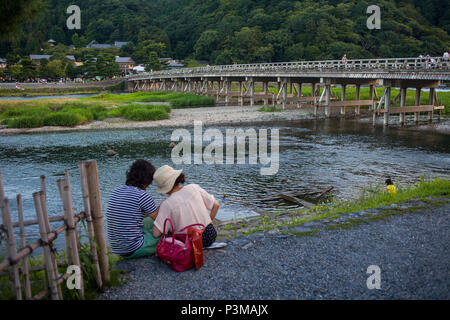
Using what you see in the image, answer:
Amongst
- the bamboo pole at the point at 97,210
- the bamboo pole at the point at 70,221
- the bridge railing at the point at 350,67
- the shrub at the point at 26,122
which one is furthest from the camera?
the shrub at the point at 26,122

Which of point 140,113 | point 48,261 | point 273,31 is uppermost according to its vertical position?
point 273,31

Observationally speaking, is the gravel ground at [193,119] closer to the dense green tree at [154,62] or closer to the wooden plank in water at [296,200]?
the wooden plank in water at [296,200]

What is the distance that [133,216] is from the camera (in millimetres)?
4914

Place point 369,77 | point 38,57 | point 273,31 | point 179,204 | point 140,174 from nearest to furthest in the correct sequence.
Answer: point 179,204, point 140,174, point 369,77, point 273,31, point 38,57

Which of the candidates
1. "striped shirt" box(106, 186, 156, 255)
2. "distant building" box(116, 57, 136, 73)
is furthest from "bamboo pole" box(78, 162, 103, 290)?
"distant building" box(116, 57, 136, 73)

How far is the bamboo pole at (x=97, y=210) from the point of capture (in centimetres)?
415

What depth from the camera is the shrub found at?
966 inches

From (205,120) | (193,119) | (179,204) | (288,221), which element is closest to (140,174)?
(179,204)

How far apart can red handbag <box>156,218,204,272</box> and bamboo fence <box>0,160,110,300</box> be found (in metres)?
0.72

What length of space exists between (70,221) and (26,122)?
23.9 m

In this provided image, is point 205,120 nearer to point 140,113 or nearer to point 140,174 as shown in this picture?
point 140,113

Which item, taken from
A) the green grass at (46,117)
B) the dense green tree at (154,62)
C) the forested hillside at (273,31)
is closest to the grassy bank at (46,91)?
the forested hillside at (273,31)

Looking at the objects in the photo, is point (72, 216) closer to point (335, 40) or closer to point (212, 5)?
point (335, 40)
